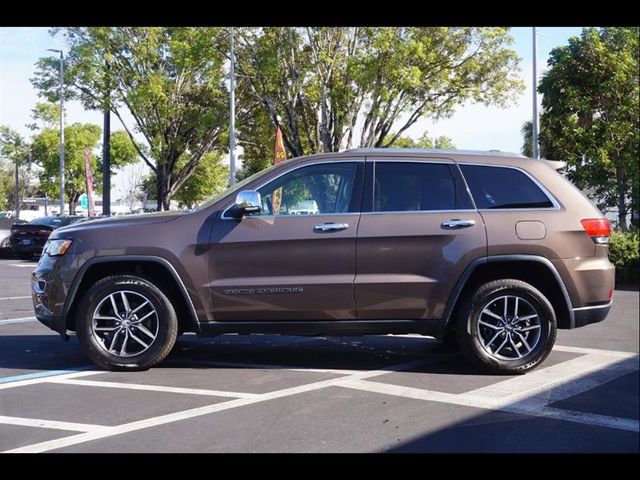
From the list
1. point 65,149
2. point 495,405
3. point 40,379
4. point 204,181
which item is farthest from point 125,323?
point 65,149

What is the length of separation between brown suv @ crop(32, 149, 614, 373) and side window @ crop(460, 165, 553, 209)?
0.01 meters

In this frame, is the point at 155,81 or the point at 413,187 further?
the point at 155,81

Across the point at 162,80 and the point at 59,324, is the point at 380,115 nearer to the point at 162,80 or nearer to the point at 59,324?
the point at 162,80

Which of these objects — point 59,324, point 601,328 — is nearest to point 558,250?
point 601,328

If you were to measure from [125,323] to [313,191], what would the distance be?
2048 mm

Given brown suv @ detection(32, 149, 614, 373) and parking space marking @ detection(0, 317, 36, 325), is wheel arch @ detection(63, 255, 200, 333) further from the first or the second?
parking space marking @ detection(0, 317, 36, 325)

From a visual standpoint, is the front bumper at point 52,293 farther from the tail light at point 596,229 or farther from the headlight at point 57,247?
the tail light at point 596,229

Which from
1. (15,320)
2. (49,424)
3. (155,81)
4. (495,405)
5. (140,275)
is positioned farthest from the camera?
(155,81)

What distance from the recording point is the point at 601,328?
793cm

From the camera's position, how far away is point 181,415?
4.89 m

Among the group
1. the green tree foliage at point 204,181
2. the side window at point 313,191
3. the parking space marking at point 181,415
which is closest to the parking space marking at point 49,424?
the parking space marking at point 181,415

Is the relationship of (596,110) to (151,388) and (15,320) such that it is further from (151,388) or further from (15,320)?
(15,320)

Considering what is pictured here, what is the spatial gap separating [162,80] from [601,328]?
2115 centimetres

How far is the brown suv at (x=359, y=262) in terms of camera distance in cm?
588
